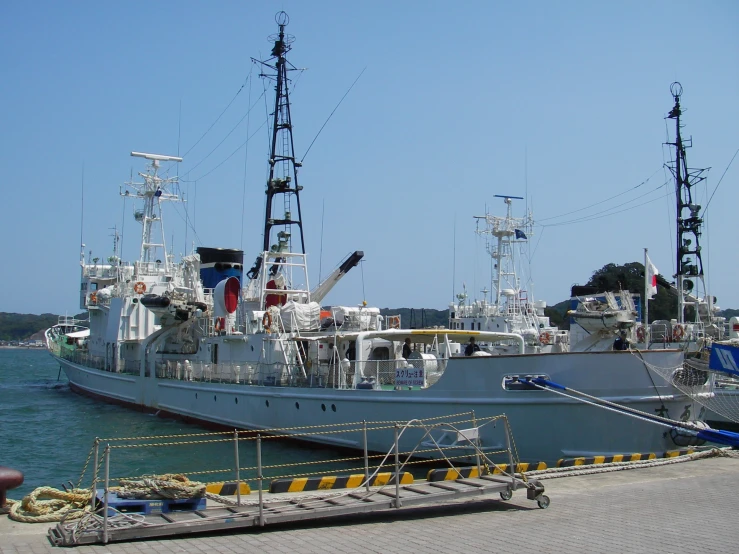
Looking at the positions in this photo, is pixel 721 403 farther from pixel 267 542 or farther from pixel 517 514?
pixel 267 542

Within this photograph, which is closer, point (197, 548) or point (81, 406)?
point (197, 548)

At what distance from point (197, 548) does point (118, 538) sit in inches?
35.7

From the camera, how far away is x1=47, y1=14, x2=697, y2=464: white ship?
16.6 metres

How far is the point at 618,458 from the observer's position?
50.3ft

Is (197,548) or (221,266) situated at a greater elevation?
(221,266)

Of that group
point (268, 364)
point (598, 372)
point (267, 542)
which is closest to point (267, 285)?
point (268, 364)

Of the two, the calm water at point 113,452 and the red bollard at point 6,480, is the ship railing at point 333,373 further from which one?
the red bollard at point 6,480

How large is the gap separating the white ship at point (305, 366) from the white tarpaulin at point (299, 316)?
0.04m

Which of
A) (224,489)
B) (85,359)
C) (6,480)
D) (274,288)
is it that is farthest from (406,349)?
(85,359)

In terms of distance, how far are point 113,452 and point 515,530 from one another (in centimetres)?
1586

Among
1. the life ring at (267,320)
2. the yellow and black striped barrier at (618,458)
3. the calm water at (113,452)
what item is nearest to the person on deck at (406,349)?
the calm water at (113,452)

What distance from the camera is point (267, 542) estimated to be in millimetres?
8352

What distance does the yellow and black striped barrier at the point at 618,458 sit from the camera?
572 inches

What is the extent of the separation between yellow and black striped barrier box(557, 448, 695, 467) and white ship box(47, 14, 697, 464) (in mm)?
658
